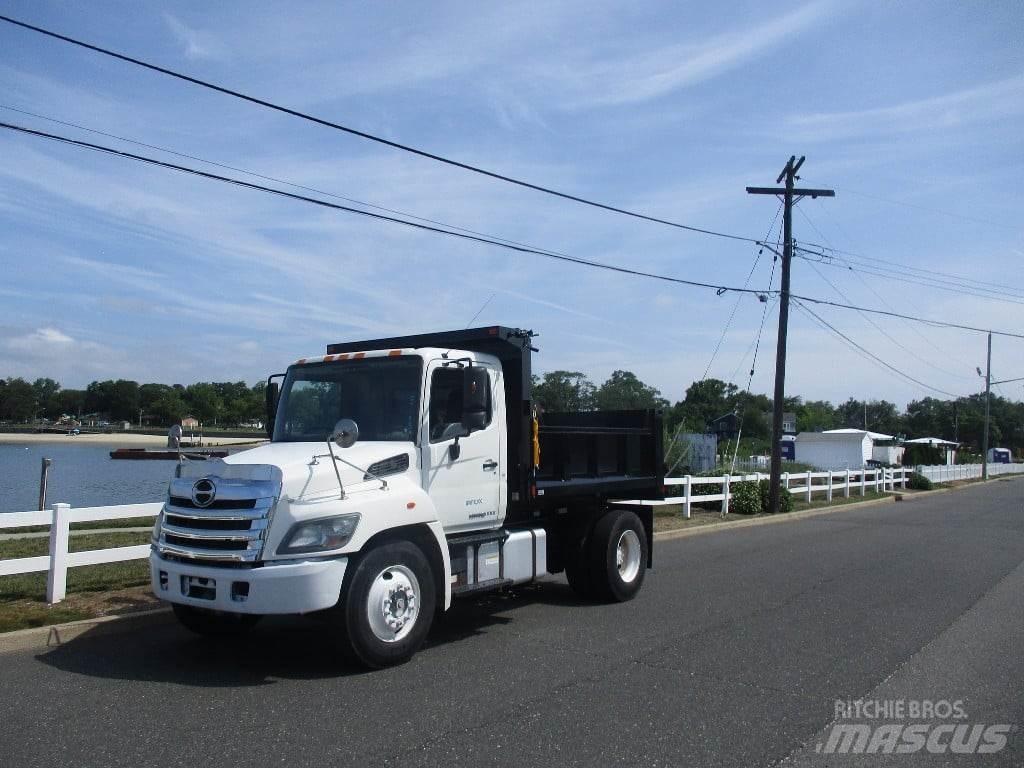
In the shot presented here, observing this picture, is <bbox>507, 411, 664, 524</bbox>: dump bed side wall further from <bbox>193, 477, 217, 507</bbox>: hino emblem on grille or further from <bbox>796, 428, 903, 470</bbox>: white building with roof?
<bbox>796, 428, 903, 470</bbox>: white building with roof

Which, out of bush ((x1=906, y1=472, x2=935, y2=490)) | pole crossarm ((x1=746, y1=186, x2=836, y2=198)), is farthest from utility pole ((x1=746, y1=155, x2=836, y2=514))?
bush ((x1=906, y1=472, x2=935, y2=490))

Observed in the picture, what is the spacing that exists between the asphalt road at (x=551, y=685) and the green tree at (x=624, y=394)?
7.75 meters

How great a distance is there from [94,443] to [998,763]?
18.4 m

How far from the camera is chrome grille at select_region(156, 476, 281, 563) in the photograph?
20.7ft

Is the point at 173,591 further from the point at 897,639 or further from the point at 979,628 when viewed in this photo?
the point at 979,628

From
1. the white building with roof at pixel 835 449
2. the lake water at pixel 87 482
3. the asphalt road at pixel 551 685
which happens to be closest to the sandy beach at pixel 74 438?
the lake water at pixel 87 482

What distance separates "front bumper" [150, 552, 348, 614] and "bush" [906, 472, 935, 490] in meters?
40.7

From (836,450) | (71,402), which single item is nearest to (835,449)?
(836,450)

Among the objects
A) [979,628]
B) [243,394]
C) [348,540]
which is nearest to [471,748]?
[348,540]

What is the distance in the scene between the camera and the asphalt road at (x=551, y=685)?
4992mm

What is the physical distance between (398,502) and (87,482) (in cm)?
712

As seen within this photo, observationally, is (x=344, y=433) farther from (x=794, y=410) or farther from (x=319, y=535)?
(x=794, y=410)

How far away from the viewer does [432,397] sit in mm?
7617

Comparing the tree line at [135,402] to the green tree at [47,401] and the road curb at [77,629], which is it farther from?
the road curb at [77,629]
